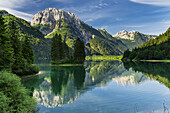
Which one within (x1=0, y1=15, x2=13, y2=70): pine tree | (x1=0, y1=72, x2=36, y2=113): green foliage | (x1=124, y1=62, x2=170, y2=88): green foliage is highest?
(x1=0, y1=15, x2=13, y2=70): pine tree

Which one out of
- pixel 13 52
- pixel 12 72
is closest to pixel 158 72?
pixel 12 72

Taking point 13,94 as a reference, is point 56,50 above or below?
above

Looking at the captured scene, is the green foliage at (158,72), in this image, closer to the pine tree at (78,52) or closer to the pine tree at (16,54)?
the pine tree at (78,52)

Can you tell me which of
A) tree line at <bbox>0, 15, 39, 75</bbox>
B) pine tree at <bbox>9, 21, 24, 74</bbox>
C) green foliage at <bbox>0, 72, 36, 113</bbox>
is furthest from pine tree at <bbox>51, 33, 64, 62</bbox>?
green foliage at <bbox>0, 72, 36, 113</bbox>

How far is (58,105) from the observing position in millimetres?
22344

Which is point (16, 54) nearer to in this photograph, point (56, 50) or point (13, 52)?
point (13, 52)

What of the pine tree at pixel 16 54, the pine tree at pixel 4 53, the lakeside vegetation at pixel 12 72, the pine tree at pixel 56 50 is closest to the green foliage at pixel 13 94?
the lakeside vegetation at pixel 12 72

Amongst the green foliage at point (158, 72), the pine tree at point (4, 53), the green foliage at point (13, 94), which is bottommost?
the green foliage at point (158, 72)

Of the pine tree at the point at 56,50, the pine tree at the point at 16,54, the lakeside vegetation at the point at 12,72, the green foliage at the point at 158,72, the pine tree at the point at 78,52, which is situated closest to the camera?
the lakeside vegetation at the point at 12,72

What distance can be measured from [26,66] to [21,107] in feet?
138

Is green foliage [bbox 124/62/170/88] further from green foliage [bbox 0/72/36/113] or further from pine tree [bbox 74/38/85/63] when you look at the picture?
pine tree [bbox 74/38/85/63]

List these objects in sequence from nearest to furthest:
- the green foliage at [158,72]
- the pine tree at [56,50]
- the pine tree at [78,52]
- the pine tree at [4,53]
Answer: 1. the pine tree at [4,53]
2. the green foliage at [158,72]
3. the pine tree at [78,52]
4. the pine tree at [56,50]

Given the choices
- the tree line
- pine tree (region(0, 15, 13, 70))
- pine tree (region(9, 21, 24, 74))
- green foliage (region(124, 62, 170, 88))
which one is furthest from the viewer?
pine tree (region(9, 21, 24, 74))

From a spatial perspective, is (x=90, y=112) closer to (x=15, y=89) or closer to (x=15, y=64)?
(x=15, y=89)
